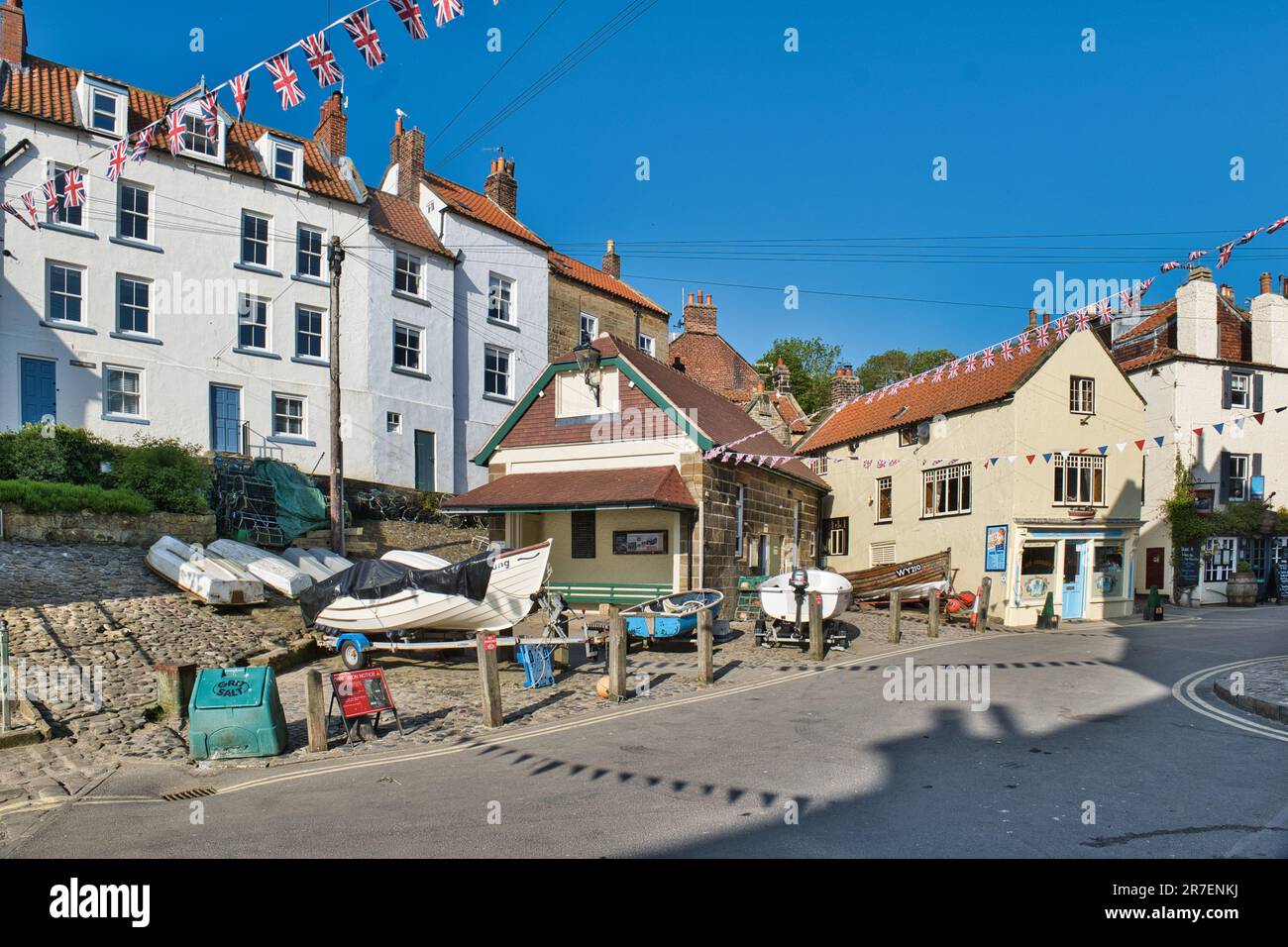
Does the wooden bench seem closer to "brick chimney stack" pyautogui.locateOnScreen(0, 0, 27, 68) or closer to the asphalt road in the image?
the asphalt road

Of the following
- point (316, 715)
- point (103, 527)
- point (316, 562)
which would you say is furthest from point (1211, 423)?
point (103, 527)

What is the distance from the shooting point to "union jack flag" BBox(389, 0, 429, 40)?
11087mm

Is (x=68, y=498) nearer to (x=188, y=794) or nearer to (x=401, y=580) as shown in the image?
(x=401, y=580)

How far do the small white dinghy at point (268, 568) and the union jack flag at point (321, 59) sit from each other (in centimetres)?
1002

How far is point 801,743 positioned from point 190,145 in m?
26.3

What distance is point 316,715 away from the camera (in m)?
10.5

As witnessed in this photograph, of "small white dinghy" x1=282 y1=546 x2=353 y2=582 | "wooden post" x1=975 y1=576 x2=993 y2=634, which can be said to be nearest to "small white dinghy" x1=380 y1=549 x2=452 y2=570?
"small white dinghy" x1=282 y1=546 x2=353 y2=582

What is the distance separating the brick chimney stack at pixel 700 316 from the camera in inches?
1905

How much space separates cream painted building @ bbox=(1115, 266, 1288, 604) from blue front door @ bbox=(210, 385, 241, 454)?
3148 cm

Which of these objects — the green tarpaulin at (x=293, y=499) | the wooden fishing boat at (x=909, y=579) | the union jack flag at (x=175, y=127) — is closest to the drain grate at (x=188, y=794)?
the union jack flag at (x=175, y=127)

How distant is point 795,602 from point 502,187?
27030 mm

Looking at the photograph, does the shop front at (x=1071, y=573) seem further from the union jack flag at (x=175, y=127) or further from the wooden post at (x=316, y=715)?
the union jack flag at (x=175, y=127)
